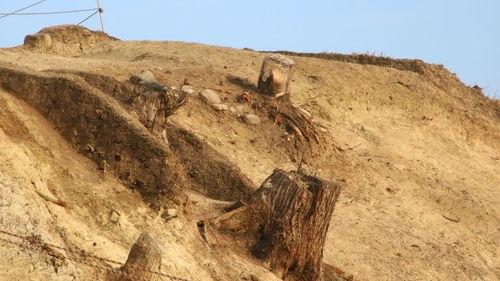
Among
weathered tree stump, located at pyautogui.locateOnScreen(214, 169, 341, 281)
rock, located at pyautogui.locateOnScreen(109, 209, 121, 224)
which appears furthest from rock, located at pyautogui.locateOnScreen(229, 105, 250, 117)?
rock, located at pyautogui.locateOnScreen(109, 209, 121, 224)

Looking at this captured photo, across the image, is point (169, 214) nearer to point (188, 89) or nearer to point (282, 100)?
point (188, 89)

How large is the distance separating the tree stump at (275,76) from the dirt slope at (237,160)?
1.53 feet

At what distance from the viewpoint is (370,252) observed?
10.6 m

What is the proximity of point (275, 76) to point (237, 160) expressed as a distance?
251cm

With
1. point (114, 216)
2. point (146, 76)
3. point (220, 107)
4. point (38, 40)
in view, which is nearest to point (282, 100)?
point (220, 107)

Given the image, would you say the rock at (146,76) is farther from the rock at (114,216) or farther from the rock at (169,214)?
the rock at (114,216)

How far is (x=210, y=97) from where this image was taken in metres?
13.5

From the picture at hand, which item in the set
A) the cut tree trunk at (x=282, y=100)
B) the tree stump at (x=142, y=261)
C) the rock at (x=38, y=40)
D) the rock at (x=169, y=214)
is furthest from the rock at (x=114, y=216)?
the rock at (x=38, y=40)

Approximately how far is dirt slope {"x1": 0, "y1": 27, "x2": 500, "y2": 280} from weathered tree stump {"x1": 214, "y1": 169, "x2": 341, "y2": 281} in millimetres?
284

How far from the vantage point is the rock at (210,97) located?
13.4 m

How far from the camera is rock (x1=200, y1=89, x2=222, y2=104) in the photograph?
13430 mm

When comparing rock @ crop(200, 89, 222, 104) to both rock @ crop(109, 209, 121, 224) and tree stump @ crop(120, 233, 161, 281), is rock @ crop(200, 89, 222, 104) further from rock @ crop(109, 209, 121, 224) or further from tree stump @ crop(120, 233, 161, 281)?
tree stump @ crop(120, 233, 161, 281)

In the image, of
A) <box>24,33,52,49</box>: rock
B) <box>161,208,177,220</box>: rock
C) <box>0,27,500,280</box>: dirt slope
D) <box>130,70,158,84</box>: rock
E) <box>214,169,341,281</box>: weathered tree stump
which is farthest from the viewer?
<box>24,33,52,49</box>: rock

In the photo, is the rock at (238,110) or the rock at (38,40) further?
the rock at (38,40)
